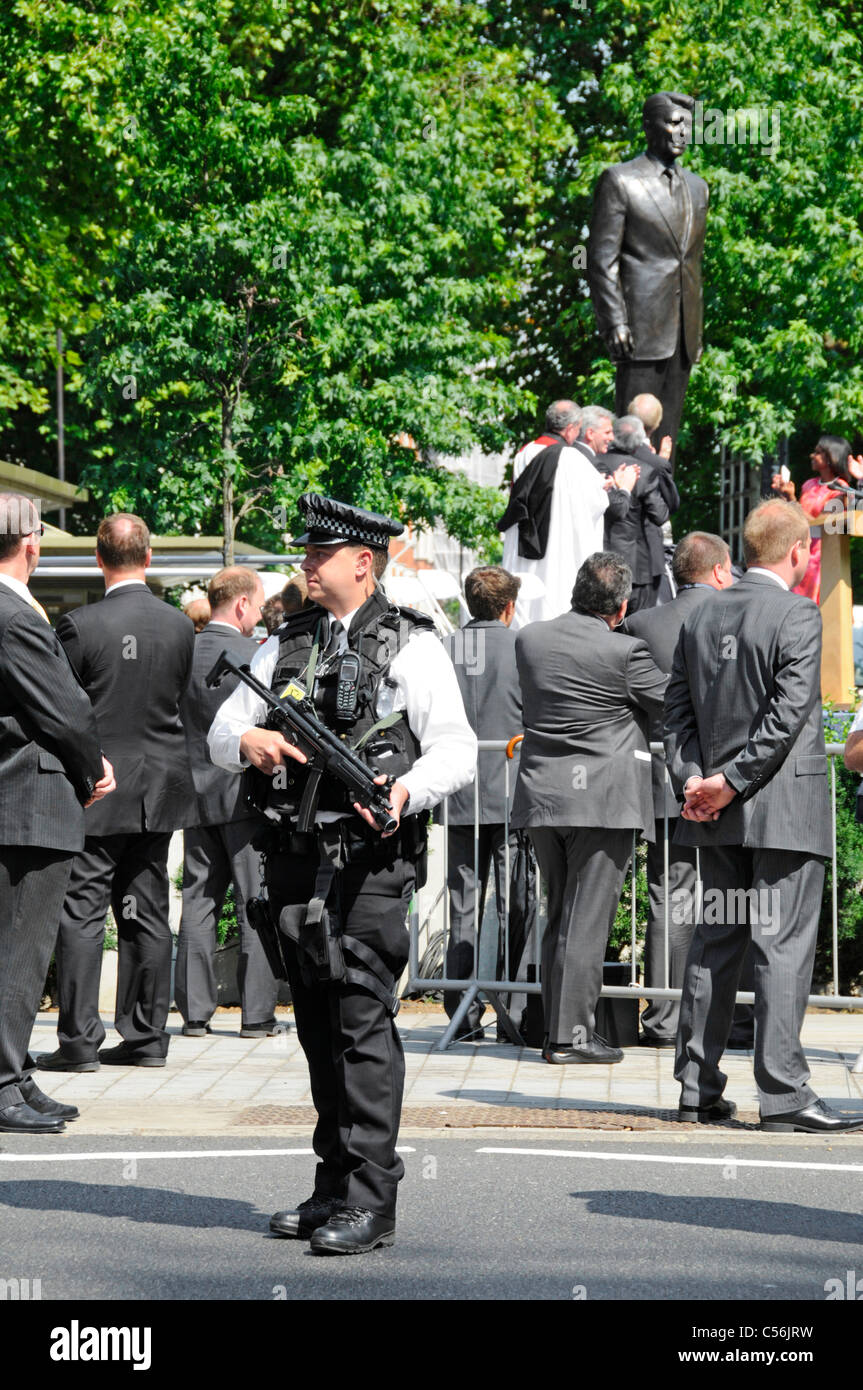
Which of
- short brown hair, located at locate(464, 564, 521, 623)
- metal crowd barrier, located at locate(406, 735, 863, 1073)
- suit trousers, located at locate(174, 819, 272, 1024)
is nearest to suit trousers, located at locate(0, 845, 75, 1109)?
suit trousers, located at locate(174, 819, 272, 1024)

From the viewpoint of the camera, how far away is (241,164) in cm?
2261

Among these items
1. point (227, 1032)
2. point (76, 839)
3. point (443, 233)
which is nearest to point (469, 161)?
point (443, 233)

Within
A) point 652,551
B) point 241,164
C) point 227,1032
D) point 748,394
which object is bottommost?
point 227,1032

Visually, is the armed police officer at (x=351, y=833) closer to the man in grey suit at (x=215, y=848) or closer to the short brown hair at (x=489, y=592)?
the man in grey suit at (x=215, y=848)

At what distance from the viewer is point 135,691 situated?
8984 millimetres

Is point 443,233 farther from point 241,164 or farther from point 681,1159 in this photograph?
point 681,1159

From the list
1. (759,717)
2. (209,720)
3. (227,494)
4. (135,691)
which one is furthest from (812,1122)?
(227,494)

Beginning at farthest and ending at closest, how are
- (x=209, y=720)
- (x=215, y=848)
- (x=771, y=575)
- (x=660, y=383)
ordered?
1. (x=660, y=383)
2. (x=215, y=848)
3. (x=209, y=720)
4. (x=771, y=575)

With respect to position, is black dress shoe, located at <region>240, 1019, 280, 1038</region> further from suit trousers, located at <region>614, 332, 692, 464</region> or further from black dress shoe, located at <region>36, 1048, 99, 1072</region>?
suit trousers, located at <region>614, 332, 692, 464</region>

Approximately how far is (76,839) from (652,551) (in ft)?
19.9

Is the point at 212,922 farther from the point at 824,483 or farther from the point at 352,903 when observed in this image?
the point at 824,483

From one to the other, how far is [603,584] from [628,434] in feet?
11.5

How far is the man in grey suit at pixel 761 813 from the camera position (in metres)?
7.29

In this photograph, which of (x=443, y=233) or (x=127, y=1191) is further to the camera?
(x=443, y=233)
